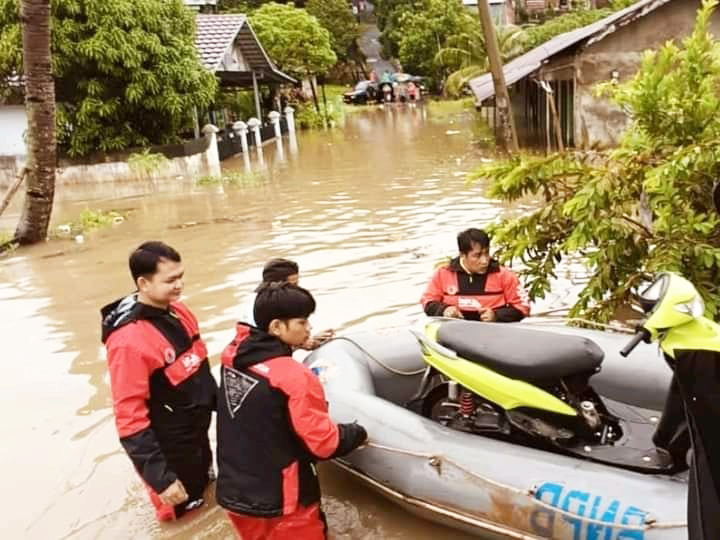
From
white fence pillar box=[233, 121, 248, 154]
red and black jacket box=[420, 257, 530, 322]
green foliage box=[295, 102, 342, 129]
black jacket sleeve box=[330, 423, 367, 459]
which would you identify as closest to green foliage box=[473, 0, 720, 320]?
red and black jacket box=[420, 257, 530, 322]

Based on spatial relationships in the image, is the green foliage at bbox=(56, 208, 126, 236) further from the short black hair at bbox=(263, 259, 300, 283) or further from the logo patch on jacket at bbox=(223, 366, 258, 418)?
the logo patch on jacket at bbox=(223, 366, 258, 418)

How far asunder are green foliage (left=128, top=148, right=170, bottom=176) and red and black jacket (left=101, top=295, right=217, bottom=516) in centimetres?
1282

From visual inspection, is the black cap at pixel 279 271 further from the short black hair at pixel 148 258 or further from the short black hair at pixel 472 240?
the short black hair at pixel 472 240

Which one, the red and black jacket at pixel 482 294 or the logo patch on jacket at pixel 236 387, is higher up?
the logo patch on jacket at pixel 236 387

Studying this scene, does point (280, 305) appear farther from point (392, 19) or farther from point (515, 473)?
point (392, 19)

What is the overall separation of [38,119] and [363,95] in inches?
1387

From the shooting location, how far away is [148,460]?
3105 millimetres

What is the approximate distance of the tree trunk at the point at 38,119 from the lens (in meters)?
9.11

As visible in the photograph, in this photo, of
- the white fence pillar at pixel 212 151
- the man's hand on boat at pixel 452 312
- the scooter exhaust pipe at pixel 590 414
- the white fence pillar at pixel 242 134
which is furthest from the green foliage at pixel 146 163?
the scooter exhaust pipe at pixel 590 414

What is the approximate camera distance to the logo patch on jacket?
2.82 meters

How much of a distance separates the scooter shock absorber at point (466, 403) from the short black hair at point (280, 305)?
100cm

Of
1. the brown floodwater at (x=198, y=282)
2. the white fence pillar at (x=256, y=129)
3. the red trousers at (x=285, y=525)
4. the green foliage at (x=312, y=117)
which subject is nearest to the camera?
the red trousers at (x=285, y=525)

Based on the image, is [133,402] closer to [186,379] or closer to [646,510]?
[186,379]

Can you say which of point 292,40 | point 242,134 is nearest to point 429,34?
point 292,40
